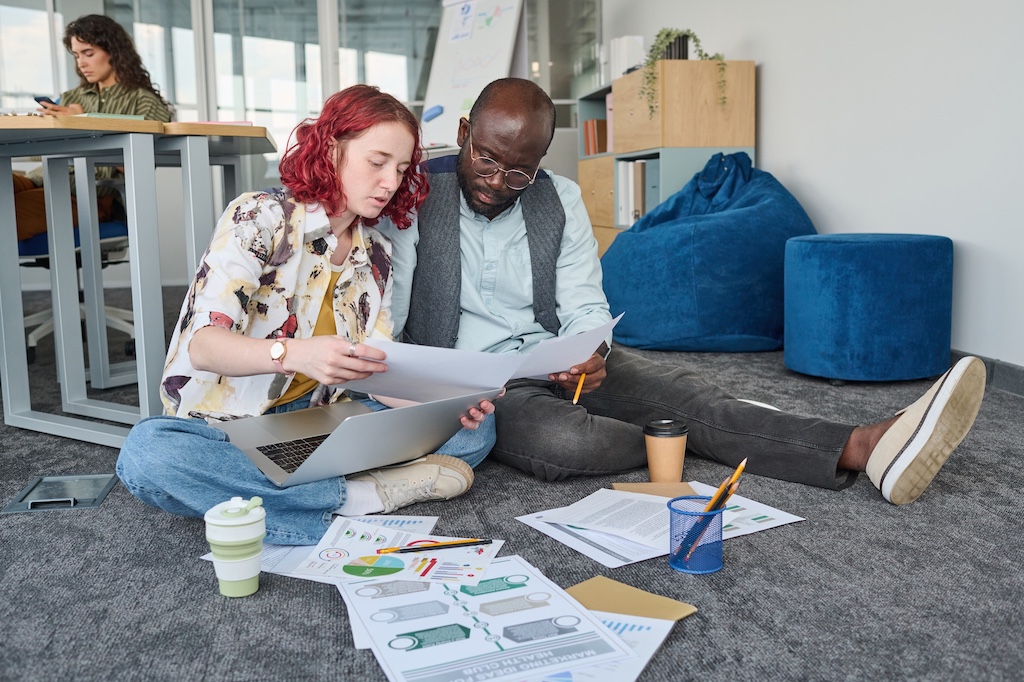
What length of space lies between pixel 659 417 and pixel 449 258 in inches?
21.2

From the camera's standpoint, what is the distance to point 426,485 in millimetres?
1590

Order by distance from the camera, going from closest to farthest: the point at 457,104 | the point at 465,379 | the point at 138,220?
the point at 465,379
the point at 138,220
the point at 457,104

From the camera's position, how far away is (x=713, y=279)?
128 inches

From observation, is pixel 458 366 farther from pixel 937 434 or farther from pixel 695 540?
pixel 937 434

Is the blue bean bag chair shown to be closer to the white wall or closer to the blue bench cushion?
the white wall

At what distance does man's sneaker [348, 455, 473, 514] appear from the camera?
1.56 meters

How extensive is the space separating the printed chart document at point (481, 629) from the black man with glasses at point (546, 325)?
56 centimetres

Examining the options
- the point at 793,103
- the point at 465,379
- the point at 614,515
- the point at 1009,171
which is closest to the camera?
the point at 465,379

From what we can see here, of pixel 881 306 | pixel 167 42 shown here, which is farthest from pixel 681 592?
pixel 167 42

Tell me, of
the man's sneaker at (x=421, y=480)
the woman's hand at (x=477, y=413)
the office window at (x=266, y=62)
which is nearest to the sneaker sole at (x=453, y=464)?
the man's sneaker at (x=421, y=480)

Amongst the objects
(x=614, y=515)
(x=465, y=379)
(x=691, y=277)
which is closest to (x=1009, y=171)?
(x=691, y=277)

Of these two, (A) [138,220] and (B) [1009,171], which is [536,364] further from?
(B) [1009,171]

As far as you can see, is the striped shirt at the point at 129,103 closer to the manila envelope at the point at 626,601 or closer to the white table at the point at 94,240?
the white table at the point at 94,240

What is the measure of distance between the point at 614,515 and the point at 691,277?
189cm
